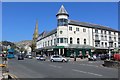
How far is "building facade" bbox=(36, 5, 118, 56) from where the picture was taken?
72.1 meters

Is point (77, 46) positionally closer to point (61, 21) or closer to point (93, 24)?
point (61, 21)

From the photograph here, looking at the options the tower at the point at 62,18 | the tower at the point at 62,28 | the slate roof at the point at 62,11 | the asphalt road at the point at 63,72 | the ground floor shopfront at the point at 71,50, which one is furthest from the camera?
the slate roof at the point at 62,11

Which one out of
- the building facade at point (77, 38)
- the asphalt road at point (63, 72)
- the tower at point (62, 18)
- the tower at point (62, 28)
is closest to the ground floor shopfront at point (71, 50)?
the building facade at point (77, 38)

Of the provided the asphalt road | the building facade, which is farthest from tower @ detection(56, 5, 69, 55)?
the asphalt road

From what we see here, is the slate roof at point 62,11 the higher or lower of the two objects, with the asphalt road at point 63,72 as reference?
higher

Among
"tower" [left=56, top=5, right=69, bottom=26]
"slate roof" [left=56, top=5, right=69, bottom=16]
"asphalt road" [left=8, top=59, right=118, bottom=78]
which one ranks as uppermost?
"slate roof" [left=56, top=5, right=69, bottom=16]

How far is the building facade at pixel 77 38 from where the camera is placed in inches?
2837

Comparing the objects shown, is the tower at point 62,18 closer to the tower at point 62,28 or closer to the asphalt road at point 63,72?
the tower at point 62,28

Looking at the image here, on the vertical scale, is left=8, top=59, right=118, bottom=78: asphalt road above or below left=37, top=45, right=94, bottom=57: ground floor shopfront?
below

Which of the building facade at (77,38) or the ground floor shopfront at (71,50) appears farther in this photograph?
the building facade at (77,38)

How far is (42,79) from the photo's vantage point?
52.2 ft

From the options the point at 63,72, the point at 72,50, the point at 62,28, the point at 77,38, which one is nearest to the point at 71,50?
the point at 72,50

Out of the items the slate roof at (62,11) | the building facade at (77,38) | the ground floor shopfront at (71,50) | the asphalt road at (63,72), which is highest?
the slate roof at (62,11)

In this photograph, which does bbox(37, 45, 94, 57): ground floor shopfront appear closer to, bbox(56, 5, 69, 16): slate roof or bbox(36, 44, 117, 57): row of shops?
bbox(36, 44, 117, 57): row of shops
